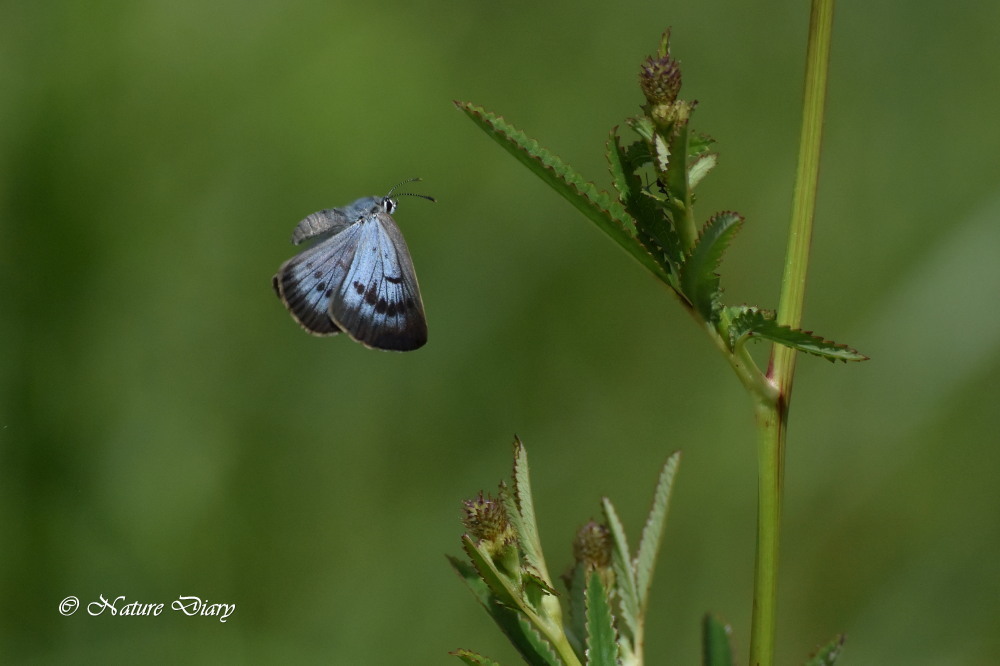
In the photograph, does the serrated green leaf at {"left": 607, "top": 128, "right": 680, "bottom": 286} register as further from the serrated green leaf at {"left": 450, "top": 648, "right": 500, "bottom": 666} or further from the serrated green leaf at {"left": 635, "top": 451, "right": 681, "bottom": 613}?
the serrated green leaf at {"left": 450, "top": 648, "right": 500, "bottom": 666}

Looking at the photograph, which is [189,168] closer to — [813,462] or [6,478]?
[6,478]

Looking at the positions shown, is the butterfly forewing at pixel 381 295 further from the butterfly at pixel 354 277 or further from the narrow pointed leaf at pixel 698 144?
the narrow pointed leaf at pixel 698 144

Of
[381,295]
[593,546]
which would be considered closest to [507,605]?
[593,546]

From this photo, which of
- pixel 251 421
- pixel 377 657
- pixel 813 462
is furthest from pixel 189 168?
pixel 813 462

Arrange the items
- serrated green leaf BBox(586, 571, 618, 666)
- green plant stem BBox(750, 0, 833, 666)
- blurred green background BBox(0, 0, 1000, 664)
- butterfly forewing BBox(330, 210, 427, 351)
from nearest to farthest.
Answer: green plant stem BBox(750, 0, 833, 666)
serrated green leaf BBox(586, 571, 618, 666)
butterfly forewing BBox(330, 210, 427, 351)
blurred green background BBox(0, 0, 1000, 664)

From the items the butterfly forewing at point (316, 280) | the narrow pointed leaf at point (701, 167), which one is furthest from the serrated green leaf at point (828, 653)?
the butterfly forewing at point (316, 280)

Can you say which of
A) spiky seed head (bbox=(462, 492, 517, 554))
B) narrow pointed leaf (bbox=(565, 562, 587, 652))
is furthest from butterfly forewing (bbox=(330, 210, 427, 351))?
spiky seed head (bbox=(462, 492, 517, 554))
